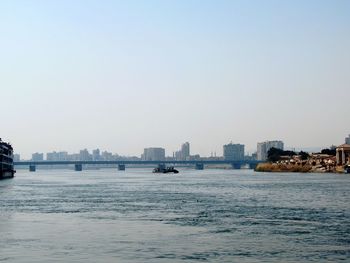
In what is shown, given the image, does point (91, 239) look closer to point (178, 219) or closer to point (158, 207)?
point (178, 219)

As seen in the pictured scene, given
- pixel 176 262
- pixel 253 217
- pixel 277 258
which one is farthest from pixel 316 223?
pixel 176 262

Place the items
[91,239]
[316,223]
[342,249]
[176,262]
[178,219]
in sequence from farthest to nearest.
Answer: [178,219] → [316,223] → [91,239] → [342,249] → [176,262]

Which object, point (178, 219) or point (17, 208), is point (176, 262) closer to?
point (178, 219)

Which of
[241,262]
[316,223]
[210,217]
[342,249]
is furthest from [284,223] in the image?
[241,262]

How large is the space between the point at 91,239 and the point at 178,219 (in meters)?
15.1

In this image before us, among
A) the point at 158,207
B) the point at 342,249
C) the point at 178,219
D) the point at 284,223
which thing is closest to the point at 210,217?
the point at 178,219

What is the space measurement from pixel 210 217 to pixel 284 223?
825 centimetres

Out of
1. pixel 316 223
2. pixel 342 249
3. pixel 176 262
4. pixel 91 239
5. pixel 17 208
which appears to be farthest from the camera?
pixel 17 208

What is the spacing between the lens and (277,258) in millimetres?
38094

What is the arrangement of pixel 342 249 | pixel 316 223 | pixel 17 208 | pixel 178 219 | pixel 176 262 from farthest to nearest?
pixel 17 208 < pixel 178 219 < pixel 316 223 < pixel 342 249 < pixel 176 262

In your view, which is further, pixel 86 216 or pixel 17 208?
pixel 17 208

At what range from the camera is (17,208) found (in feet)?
241

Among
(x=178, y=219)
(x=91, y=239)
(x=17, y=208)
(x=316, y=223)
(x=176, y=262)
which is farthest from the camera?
(x=17, y=208)

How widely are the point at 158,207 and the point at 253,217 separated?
52.4 feet
